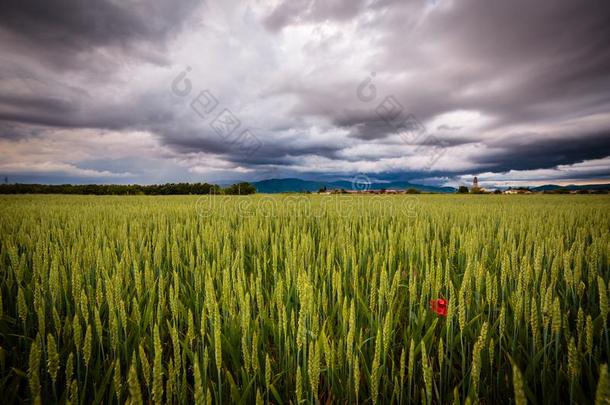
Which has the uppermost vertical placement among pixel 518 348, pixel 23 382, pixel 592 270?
pixel 592 270

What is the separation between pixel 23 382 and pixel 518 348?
2.18 meters

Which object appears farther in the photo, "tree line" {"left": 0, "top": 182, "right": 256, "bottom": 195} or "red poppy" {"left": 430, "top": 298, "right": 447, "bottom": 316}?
"tree line" {"left": 0, "top": 182, "right": 256, "bottom": 195}

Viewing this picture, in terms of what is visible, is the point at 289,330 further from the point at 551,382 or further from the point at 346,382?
the point at 551,382

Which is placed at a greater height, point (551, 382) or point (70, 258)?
point (70, 258)

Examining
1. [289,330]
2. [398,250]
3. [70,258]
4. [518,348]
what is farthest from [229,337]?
[398,250]

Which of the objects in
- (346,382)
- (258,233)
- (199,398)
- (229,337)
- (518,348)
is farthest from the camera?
(258,233)

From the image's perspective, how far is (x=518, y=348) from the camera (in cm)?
123

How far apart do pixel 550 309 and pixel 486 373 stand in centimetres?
39

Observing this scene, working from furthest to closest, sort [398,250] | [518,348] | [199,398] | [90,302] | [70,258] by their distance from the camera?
[398,250] < [70,258] < [90,302] < [518,348] < [199,398]

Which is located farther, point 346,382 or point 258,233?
point 258,233

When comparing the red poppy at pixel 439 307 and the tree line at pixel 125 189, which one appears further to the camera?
the tree line at pixel 125 189

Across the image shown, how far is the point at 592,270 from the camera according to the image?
5.18ft

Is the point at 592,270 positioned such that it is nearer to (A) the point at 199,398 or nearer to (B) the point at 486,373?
(B) the point at 486,373

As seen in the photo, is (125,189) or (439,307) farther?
(125,189)
